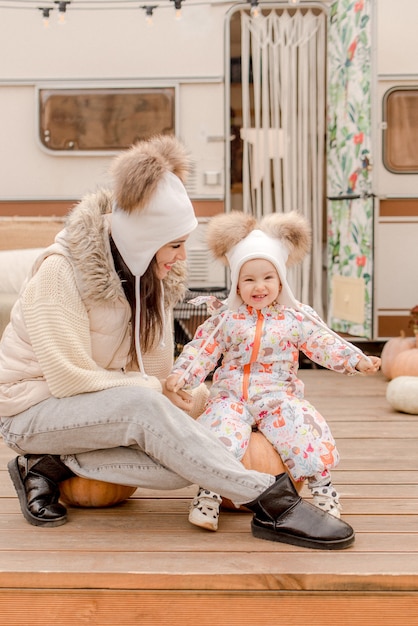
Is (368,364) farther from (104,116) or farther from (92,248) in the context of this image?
(104,116)

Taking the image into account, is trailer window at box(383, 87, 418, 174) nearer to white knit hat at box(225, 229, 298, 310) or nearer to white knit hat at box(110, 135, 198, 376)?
white knit hat at box(225, 229, 298, 310)

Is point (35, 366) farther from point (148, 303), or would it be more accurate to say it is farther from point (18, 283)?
point (18, 283)

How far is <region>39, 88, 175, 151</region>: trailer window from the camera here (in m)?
6.25

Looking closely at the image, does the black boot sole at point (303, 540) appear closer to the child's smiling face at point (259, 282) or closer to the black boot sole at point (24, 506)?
the black boot sole at point (24, 506)

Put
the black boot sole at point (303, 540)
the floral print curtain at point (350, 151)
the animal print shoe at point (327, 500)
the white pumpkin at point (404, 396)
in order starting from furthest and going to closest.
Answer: the floral print curtain at point (350, 151), the white pumpkin at point (404, 396), the animal print shoe at point (327, 500), the black boot sole at point (303, 540)

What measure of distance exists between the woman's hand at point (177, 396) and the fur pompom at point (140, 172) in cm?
63

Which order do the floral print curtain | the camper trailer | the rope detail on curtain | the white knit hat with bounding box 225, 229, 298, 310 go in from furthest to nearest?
the rope detail on curtain < the camper trailer < the floral print curtain < the white knit hat with bounding box 225, 229, 298, 310

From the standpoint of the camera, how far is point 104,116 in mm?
6258

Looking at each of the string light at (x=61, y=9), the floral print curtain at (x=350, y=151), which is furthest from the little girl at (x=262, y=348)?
the string light at (x=61, y=9)

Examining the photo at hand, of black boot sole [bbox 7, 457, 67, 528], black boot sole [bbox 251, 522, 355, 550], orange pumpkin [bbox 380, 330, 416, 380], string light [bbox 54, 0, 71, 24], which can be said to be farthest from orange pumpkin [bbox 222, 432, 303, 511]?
string light [bbox 54, 0, 71, 24]

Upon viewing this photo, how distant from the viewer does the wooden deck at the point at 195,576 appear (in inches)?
91.8

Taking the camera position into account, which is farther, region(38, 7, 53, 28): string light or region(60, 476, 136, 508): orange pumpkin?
region(38, 7, 53, 28): string light

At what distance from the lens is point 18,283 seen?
5289mm

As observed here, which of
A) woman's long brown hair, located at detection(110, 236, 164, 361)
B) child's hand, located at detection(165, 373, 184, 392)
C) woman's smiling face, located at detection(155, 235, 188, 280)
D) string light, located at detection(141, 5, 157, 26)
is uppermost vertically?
string light, located at detection(141, 5, 157, 26)
